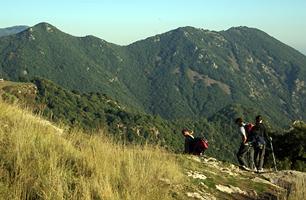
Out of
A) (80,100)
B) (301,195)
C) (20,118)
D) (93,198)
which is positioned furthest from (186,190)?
(80,100)

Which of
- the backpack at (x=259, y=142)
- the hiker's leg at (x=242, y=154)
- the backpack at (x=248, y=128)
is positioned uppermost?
the backpack at (x=248, y=128)

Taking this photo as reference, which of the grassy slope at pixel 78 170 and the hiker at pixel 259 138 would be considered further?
the hiker at pixel 259 138

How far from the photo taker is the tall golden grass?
530 cm

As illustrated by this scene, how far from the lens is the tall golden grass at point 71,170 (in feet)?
17.4

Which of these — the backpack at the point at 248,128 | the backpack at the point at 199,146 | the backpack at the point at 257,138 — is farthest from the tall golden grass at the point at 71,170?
the backpack at the point at 248,128

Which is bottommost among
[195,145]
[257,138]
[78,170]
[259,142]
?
[195,145]

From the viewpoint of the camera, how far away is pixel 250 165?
1548cm

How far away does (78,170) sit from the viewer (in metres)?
6.18

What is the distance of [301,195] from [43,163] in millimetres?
3631

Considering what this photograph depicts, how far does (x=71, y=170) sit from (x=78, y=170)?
4.0 inches

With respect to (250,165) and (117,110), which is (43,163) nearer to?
(250,165)

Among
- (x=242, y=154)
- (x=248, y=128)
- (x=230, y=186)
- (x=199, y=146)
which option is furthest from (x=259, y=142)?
(x=230, y=186)

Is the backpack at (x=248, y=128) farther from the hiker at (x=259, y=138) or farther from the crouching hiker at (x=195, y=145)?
the crouching hiker at (x=195, y=145)

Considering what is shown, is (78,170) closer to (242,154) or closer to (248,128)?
(242,154)
